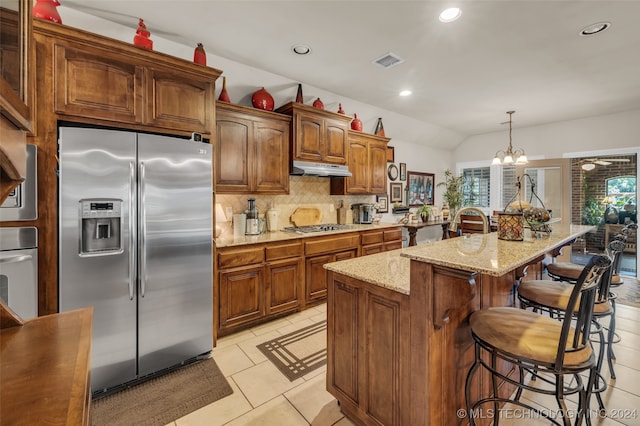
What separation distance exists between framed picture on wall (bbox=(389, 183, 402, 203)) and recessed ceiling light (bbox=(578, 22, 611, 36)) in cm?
337

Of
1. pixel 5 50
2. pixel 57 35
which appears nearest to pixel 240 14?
pixel 57 35

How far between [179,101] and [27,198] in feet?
4.03

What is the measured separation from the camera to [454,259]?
1230mm

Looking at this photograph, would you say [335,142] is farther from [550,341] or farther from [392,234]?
[550,341]

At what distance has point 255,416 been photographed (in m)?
1.84

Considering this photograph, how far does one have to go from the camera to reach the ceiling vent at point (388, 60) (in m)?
3.07

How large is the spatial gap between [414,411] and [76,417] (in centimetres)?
134

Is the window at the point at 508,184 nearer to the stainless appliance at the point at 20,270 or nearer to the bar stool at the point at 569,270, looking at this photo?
the bar stool at the point at 569,270

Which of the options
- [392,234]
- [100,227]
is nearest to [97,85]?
[100,227]

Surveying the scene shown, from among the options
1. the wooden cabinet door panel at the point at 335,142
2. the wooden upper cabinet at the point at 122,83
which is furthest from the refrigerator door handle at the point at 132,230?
the wooden cabinet door panel at the point at 335,142

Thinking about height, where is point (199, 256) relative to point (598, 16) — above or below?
below

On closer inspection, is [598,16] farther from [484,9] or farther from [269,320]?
[269,320]

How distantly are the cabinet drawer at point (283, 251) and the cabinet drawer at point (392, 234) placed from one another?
1.65 metres

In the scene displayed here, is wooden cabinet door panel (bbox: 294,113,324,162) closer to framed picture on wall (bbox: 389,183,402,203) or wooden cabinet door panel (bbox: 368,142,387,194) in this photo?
wooden cabinet door panel (bbox: 368,142,387,194)
